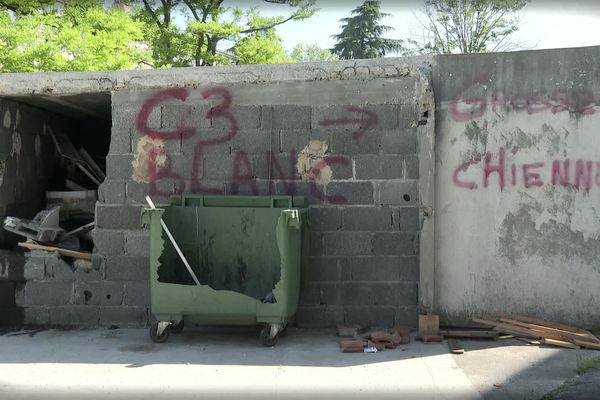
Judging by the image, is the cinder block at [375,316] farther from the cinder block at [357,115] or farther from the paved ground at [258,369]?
the cinder block at [357,115]

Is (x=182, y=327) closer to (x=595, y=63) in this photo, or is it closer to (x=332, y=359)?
(x=332, y=359)

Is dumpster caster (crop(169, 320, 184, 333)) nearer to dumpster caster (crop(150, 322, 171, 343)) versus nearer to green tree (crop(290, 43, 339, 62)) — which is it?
dumpster caster (crop(150, 322, 171, 343))

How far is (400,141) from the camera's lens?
5.57 metres

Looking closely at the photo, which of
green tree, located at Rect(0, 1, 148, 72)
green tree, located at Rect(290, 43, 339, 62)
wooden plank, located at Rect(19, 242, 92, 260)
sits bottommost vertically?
wooden plank, located at Rect(19, 242, 92, 260)

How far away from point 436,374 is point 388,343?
2.54 feet

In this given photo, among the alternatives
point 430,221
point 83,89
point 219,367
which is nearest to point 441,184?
point 430,221

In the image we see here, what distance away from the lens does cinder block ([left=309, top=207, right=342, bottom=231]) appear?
561cm

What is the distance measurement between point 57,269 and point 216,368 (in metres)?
2.27

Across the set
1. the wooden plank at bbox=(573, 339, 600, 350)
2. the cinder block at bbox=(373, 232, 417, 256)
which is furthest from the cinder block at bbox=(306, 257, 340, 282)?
the wooden plank at bbox=(573, 339, 600, 350)

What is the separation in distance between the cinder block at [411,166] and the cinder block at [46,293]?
343 cm

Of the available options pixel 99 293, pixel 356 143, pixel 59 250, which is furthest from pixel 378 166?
pixel 59 250

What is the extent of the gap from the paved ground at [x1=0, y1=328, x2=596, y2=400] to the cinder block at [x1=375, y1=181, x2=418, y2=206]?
1.32 m

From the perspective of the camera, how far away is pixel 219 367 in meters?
4.51

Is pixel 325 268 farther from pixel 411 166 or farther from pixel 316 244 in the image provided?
pixel 411 166
